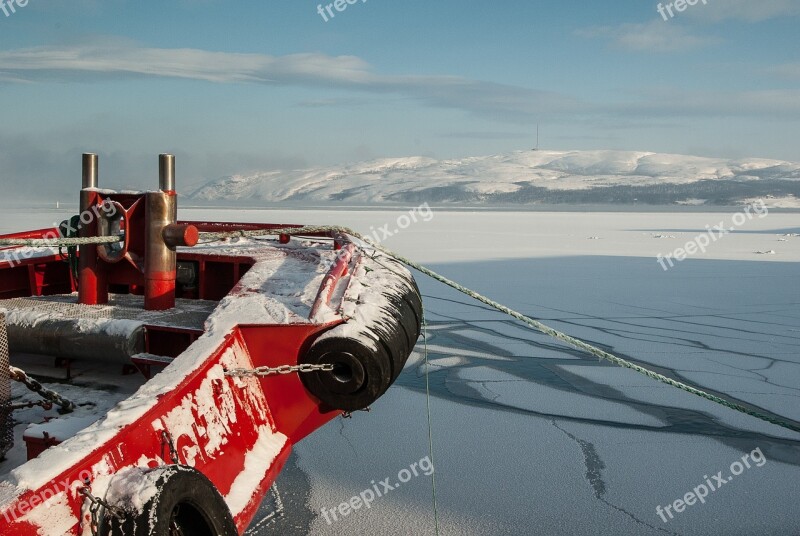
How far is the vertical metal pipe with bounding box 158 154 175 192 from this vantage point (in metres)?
4.02

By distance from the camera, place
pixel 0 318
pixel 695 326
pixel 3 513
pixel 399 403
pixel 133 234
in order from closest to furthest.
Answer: pixel 3 513, pixel 0 318, pixel 133 234, pixel 399 403, pixel 695 326

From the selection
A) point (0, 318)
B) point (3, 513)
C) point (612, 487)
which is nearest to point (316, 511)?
point (612, 487)

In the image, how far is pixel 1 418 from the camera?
277 cm

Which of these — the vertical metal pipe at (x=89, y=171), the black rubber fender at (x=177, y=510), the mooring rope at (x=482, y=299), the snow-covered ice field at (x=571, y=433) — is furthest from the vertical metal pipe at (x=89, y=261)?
the black rubber fender at (x=177, y=510)

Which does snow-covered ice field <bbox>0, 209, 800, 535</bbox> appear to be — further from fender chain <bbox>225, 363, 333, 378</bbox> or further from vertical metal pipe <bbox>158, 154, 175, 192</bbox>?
vertical metal pipe <bbox>158, 154, 175, 192</bbox>

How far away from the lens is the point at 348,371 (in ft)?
11.2

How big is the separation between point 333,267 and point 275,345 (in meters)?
0.66

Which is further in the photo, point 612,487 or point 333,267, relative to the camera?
point 612,487

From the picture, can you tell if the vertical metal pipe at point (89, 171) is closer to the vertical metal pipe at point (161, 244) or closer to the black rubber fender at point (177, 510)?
the vertical metal pipe at point (161, 244)

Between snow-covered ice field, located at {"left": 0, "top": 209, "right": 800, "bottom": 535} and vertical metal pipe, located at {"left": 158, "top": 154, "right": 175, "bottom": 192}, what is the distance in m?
1.89

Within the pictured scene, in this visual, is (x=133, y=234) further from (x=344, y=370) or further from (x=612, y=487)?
→ (x=612, y=487)

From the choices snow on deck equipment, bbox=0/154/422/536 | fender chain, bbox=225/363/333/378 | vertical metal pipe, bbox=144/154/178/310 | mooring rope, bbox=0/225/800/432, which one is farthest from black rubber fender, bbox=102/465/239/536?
vertical metal pipe, bbox=144/154/178/310

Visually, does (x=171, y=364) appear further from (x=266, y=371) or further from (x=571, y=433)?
(x=571, y=433)

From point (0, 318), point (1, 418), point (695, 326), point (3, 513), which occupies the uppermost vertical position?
point (0, 318)
